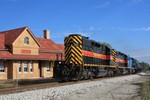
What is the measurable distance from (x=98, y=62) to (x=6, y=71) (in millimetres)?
14465

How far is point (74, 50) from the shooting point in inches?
1000

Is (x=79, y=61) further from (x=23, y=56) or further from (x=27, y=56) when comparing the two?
(x=27, y=56)

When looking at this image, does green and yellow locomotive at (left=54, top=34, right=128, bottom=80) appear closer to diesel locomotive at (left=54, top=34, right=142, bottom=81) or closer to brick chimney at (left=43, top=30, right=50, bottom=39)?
diesel locomotive at (left=54, top=34, right=142, bottom=81)

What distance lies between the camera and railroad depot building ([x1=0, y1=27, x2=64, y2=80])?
3894cm

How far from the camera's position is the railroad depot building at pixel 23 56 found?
128 feet

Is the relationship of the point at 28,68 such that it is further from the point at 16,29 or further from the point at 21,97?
the point at 21,97

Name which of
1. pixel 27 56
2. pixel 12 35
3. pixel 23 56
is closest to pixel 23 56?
pixel 23 56

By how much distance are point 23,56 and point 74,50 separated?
16.9 metres

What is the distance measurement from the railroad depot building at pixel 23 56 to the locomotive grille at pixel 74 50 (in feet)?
39.4

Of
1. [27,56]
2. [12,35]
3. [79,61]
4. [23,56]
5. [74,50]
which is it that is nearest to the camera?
[79,61]

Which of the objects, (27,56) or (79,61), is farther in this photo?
(27,56)

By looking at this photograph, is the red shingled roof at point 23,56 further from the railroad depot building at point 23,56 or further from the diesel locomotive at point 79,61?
the diesel locomotive at point 79,61

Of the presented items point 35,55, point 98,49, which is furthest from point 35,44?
point 98,49

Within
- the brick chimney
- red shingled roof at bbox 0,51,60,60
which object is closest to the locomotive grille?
red shingled roof at bbox 0,51,60,60
